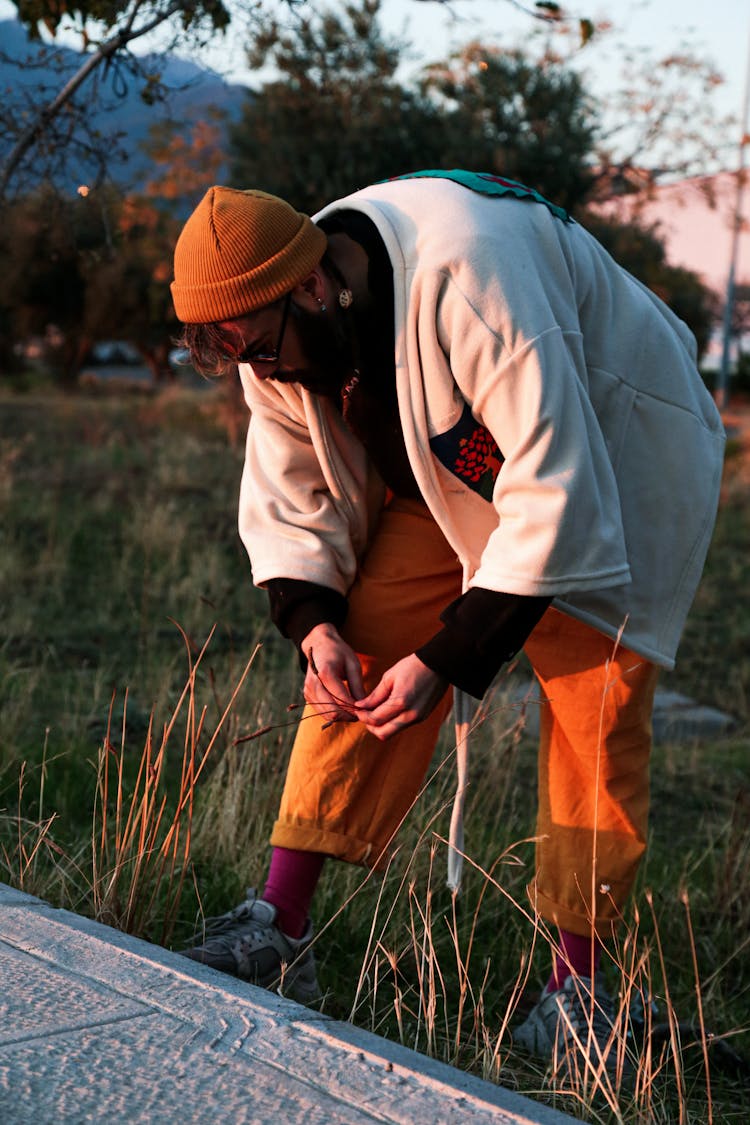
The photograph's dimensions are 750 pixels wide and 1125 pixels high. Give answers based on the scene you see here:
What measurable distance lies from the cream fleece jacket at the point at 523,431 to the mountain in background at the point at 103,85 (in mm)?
2435

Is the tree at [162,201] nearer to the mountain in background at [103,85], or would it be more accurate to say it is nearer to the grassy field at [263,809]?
the mountain in background at [103,85]

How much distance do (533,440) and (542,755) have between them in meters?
0.86

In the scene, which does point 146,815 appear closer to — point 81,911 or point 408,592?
point 81,911

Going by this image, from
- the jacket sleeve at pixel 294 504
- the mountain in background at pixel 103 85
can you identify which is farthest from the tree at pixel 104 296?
the jacket sleeve at pixel 294 504

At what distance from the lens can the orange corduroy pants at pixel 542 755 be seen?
9.45 ft

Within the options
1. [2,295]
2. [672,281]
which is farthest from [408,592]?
[2,295]

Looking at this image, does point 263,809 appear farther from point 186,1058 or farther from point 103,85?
point 103,85

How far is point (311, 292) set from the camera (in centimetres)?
258

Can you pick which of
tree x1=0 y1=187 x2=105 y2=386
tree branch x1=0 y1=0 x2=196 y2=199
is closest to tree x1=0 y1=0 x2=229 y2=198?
tree branch x1=0 y1=0 x2=196 y2=199

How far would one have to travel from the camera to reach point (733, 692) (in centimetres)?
673

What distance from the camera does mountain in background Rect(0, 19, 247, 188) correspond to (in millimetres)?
4957

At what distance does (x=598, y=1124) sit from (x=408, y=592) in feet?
3.94

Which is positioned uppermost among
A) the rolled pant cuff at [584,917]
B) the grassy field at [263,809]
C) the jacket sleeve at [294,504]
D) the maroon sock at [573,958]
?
the jacket sleeve at [294,504]

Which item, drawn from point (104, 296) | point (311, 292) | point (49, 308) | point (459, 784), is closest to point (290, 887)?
point (459, 784)
